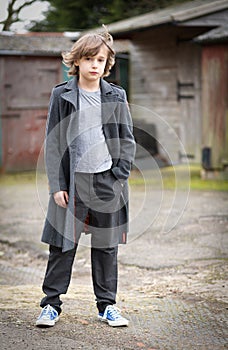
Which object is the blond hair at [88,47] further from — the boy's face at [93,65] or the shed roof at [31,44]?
the shed roof at [31,44]

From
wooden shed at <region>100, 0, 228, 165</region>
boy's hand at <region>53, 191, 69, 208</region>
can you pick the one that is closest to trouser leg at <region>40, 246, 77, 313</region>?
boy's hand at <region>53, 191, 69, 208</region>

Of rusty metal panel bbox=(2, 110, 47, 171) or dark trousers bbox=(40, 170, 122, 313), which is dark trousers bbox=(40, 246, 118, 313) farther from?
rusty metal panel bbox=(2, 110, 47, 171)

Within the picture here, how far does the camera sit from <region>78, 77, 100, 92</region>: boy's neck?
352cm

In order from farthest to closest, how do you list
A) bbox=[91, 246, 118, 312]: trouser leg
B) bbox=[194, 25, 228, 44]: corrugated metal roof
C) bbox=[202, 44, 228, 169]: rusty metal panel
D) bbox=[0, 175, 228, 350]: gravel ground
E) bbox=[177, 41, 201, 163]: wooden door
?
1. bbox=[177, 41, 201, 163]: wooden door
2. bbox=[202, 44, 228, 169]: rusty metal panel
3. bbox=[194, 25, 228, 44]: corrugated metal roof
4. bbox=[91, 246, 118, 312]: trouser leg
5. bbox=[0, 175, 228, 350]: gravel ground

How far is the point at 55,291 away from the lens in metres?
3.55

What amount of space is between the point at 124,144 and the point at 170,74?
8.95 m

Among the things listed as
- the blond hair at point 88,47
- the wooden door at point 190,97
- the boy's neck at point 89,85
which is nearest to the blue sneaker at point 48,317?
the boy's neck at point 89,85

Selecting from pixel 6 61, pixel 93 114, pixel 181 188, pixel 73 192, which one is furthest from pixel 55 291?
pixel 6 61

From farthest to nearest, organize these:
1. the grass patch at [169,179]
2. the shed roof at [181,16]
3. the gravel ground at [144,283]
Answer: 1. the shed roof at [181,16]
2. the grass patch at [169,179]
3. the gravel ground at [144,283]

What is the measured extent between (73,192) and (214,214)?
4175 millimetres

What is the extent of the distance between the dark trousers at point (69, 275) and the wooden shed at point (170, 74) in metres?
7.62

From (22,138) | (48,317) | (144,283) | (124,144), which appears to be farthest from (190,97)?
(48,317)

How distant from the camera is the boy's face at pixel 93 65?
3.44 metres

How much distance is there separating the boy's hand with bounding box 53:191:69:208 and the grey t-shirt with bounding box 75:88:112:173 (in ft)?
0.46
